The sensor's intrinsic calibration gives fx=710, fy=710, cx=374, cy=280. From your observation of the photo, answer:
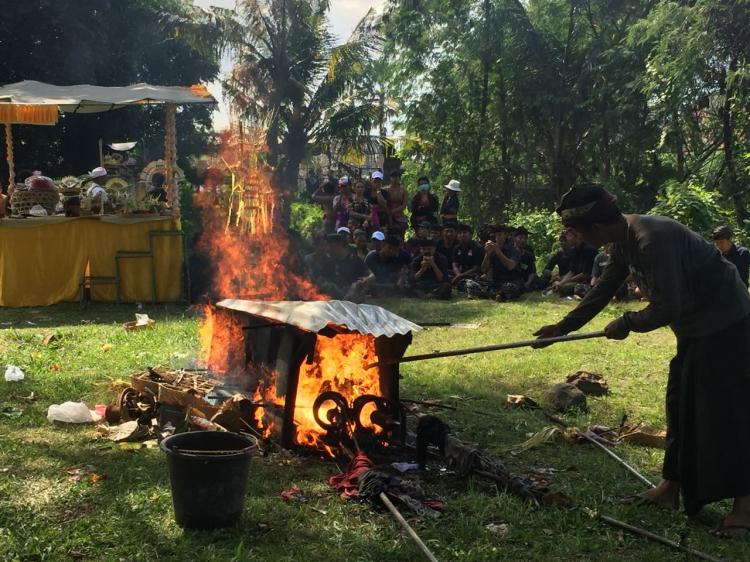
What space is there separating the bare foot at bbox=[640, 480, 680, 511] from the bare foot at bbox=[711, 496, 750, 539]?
379mm

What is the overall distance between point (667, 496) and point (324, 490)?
223 centimetres

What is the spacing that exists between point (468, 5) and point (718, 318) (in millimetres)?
19045

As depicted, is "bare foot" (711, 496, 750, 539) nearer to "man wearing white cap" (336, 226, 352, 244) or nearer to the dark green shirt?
the dark green shirt

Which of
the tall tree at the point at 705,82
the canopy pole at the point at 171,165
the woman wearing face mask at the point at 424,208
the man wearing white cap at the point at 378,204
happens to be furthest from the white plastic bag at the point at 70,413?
the tall tree at the point at 705,82

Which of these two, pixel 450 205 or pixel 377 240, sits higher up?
pixel 450 205

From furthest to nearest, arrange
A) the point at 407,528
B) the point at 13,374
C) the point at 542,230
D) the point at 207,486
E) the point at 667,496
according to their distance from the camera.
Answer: the point at 542,230, the point at 13,374, the point at 667,496, the point at 207,486, the point at 407,528

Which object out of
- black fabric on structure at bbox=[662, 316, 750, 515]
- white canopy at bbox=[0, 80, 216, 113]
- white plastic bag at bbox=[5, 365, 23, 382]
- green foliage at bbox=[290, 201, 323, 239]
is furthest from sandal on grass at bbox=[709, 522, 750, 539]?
green foliage at bbox=[290, 201, 323, 239]

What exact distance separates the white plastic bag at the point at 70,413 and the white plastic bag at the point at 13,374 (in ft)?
4.26

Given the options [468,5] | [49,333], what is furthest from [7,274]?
[468,5]

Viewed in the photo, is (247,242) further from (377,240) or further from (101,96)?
(101,96)

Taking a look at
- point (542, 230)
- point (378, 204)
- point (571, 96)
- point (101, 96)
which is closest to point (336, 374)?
point (378, 204)

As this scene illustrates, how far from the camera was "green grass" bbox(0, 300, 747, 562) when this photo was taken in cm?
390

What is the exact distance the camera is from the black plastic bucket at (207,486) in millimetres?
3988

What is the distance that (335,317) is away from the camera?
17.0 ft
